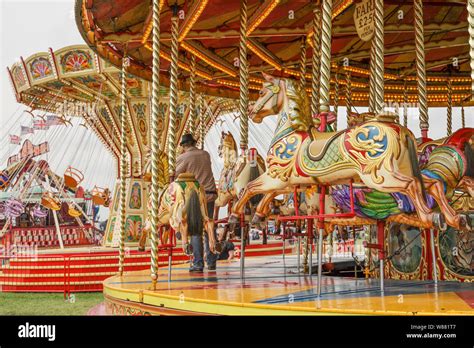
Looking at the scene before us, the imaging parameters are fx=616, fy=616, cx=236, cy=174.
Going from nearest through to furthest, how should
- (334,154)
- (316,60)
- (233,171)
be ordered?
(334,154) < (233,171) < (316,60)

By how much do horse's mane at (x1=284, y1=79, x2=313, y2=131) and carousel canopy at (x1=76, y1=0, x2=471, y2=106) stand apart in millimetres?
2855

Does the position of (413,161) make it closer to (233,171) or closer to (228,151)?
(233,171)

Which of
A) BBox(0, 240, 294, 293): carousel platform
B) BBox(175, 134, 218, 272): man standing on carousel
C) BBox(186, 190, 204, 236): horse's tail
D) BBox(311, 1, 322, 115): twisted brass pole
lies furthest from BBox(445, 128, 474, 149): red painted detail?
BBox(0, 240, 294, 293): carousel platform

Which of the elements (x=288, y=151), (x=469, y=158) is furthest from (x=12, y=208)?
(x=469, y=158)

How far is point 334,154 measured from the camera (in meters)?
5.19

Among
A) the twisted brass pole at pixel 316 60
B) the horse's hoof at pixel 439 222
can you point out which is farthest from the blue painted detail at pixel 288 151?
the twisted brass pole at pixel 316 60

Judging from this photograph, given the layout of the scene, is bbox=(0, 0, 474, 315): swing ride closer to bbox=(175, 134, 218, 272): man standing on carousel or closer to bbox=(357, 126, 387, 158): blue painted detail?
bbox=(357, 126, 387, 158): blue painted detail

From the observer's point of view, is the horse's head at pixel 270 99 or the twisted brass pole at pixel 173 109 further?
the twisted brass pole at pixel 173 109

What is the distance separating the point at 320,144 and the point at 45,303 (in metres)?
10.7

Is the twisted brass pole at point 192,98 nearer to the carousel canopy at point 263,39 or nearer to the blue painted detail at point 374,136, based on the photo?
the carousel canopy at point 263,39

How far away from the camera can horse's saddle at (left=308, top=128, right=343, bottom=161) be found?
208 inches

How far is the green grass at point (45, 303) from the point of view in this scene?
42.2 feet

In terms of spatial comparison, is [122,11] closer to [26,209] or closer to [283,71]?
[283,71]

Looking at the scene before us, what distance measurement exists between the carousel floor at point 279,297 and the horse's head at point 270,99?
1814mm
